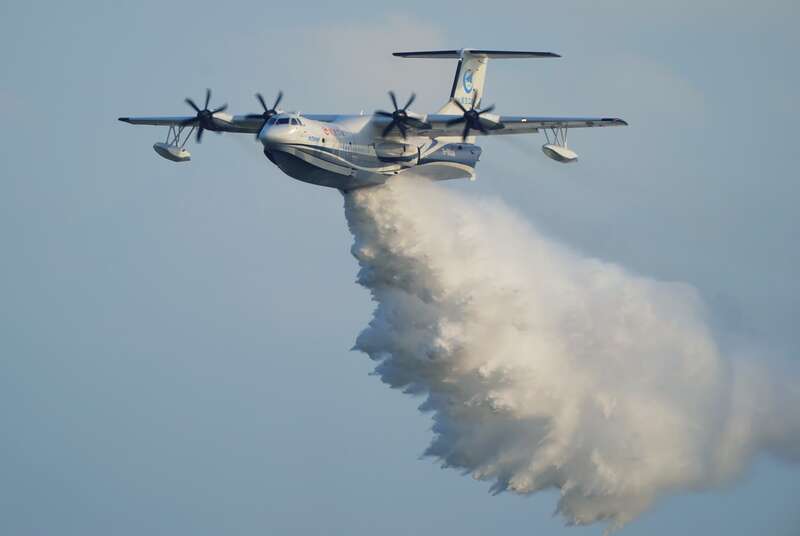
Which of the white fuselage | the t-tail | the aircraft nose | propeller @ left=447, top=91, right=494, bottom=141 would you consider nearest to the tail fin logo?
the t-tail

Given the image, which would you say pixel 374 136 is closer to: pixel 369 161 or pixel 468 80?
pixel 369 161

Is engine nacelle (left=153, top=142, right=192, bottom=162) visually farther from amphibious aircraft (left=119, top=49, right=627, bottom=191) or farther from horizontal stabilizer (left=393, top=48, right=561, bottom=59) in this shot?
→ horizontal stabilizer (left=393, top=48, right=561, bottom=59)

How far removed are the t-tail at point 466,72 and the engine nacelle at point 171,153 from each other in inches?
239

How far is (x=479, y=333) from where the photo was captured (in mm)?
31328

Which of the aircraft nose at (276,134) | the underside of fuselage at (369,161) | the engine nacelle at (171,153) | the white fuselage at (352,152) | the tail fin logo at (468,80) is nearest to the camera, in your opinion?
the aircraft nose at (276,134)

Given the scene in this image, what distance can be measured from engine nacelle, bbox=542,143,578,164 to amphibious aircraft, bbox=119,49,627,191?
2 centimetres

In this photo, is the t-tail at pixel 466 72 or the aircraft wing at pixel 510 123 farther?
the t-tail at pixel 466 72

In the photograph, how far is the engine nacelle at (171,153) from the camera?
33.1 m

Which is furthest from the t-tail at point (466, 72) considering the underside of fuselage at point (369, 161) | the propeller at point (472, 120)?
the propeller at point (472, 120)

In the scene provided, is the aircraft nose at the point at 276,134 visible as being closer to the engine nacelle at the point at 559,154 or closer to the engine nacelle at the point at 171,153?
the engine nacelle at the point at 171,153

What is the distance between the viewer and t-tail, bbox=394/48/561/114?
114ft

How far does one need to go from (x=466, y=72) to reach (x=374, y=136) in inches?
189

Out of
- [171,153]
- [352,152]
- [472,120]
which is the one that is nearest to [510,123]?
[472,120]

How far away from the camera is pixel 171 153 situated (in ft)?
109
